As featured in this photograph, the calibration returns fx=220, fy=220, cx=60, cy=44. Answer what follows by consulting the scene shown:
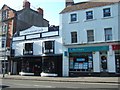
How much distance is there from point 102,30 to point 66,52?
18.8ft

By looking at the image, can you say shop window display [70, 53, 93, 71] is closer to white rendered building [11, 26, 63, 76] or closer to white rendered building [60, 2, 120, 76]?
white rendered building [60, 2, 120, 76]

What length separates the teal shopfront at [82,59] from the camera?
2807 cm

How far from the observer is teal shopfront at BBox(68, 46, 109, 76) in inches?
1105

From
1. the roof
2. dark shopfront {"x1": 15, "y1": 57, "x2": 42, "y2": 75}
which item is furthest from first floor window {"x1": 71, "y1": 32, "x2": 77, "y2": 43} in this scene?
dark shopfront {"x1": 15, "y1": 57, "x2": 42, "y2": 75}

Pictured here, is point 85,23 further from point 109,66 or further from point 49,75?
point 49,75

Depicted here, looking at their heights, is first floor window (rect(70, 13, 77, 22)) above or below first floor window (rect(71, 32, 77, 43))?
above

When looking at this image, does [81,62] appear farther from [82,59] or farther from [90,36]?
[90,36]

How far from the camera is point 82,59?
1147 inches

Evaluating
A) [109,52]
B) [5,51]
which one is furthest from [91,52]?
[5,51]

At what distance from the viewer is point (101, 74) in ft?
89.8

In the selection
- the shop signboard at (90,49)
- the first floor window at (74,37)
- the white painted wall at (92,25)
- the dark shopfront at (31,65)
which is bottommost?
the dark shopfront at (31,65)

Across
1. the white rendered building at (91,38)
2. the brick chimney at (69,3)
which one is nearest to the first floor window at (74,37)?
the white rendered building at (91,38)

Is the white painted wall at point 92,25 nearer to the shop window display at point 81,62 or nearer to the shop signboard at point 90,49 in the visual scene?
the shop signboard at point 90,49

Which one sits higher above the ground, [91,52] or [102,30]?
[102,30]
